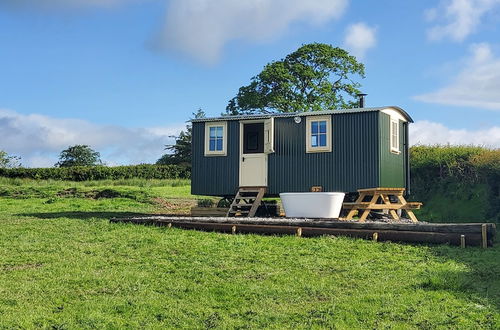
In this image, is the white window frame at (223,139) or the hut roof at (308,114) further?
the white window frame at (223,139)

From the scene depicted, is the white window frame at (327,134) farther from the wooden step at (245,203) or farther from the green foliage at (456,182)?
the green foliage at (456,182)

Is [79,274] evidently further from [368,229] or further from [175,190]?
[175,190]

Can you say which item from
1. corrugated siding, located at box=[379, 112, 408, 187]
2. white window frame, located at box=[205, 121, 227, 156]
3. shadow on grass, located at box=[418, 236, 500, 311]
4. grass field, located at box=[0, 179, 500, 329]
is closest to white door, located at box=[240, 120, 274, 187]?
white window frame, located at box=[205, 121, 227, 156]

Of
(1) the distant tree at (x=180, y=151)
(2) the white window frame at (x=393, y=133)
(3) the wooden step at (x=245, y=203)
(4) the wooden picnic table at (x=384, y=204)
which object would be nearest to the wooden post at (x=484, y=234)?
(4) the wooden picnic table at (x=384, y=204)

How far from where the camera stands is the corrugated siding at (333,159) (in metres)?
15.6

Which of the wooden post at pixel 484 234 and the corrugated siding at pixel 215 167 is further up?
the corrugated siding at pixel 215 167

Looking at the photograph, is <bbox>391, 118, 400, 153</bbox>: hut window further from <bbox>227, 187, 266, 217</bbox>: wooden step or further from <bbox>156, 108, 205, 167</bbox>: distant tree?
<bbox>156, 108, 205, 167</bbox>: distant tree

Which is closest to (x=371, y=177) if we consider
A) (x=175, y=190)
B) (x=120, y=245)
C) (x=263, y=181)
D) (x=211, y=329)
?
(x=263, y=181)

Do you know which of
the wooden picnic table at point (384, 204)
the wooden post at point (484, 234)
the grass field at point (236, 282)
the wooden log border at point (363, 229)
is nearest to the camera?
the grass field at point (236, 282)

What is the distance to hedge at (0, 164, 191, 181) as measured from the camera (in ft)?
112

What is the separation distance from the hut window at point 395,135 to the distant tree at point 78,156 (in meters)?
38.8

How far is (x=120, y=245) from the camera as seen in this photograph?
11156 millimetres

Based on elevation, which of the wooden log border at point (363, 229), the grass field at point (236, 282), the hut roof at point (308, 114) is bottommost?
the grass field at point (236, 282)

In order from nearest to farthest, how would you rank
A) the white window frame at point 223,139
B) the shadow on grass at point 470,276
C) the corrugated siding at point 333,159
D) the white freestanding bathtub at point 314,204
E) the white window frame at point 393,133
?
the shadow on grass at point 470,276, the white freestanding bathtub at point 314,204, the corrugated siding at point 333,159, the white window frame at point 393,133, the white window frame at point 223,139
